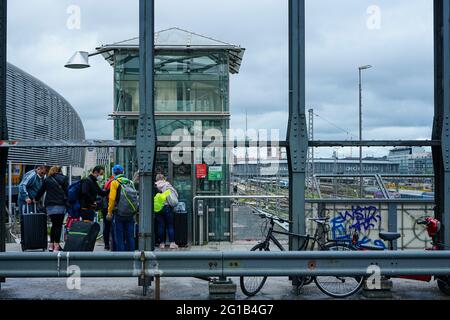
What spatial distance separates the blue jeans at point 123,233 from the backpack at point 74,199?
0.90 metres

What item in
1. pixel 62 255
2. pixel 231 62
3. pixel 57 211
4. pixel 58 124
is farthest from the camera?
pixel 58 124

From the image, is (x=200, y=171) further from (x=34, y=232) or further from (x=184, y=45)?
(x=34, y=232)

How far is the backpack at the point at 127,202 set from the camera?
356 inches

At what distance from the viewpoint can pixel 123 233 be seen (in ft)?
30.9

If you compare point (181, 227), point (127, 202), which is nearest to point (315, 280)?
point (127, 202)

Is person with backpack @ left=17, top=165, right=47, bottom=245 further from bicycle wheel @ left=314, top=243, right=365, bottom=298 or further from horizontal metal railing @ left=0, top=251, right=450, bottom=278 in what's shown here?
bicycle wheel @ left=314, top=243, right=365, bottom=298

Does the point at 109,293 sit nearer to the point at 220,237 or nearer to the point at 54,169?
the point at 54,169

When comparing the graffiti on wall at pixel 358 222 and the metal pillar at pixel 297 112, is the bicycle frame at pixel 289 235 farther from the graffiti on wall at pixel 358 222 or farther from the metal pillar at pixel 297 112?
the graffiti on wall at pixel 358 222

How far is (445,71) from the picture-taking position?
728 centimetres

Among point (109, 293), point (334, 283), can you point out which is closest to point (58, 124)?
point (109, 293)

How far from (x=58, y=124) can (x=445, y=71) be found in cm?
1294

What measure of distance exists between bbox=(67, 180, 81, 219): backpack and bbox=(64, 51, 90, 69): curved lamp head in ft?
7.05

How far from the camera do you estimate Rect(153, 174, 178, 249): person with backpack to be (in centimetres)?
1050

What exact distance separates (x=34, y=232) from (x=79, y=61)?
10.3 ft
